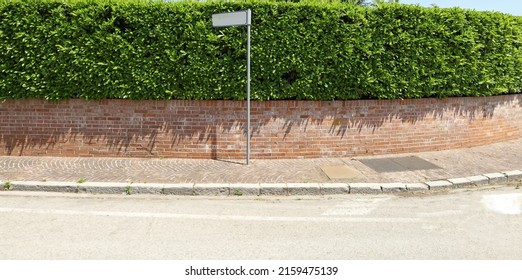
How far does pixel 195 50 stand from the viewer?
22.7ft

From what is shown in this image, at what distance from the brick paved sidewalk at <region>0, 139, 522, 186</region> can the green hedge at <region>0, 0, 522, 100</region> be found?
1350mm

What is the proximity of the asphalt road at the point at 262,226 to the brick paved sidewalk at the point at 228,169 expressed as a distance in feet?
1.86

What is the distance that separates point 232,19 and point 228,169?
281cm

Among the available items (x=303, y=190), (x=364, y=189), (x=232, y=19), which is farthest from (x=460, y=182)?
(x=232, y=19)

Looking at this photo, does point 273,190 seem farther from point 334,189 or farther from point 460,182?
point 460,182

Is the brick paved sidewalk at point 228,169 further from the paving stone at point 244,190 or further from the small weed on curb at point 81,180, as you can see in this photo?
the paving stone at point 244,190

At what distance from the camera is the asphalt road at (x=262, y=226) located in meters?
3.51

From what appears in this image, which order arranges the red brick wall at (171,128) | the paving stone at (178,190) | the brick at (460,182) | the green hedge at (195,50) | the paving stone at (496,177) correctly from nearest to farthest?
the paving stone at (178,190)
the brick at (460,182)
the paving stone at (496,177)
the green hedge at (195,50)
the red brick wall at (171,128)

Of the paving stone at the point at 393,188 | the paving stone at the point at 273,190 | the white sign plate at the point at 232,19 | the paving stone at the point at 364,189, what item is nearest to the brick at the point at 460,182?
the paving stone at the point at 393,188

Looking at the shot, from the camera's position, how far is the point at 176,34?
6871 millimetres

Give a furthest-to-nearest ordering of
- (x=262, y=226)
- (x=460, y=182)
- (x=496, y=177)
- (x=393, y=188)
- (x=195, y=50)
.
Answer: (x=195, y=50)
(x=496, y=177)
(x=460, y=182)
(x=393, y=188)
(x=262, y=226)

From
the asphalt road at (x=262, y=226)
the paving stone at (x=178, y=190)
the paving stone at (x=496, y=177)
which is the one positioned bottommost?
the asphalt road at (x=262, y=226)

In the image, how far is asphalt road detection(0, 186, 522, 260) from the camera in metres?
3.51
